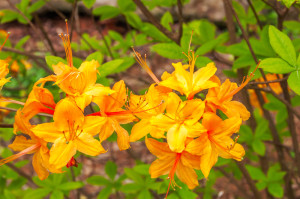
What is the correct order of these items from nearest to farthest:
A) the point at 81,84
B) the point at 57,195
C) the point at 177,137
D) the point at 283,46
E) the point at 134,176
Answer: the point at 177,137 < the point at 81,84 < the point at 283,46 < the point at 57,195 < the point at 134,176

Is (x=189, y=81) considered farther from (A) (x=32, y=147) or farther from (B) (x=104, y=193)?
(B) (x=104, y=193)

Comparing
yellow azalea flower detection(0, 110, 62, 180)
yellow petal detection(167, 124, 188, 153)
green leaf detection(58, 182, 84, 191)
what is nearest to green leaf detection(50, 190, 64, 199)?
green leaf detection(58, 182, 84, 191)

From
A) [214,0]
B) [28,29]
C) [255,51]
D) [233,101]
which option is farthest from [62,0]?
[233,101]

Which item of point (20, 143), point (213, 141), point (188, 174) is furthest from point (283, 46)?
point (20, 143)

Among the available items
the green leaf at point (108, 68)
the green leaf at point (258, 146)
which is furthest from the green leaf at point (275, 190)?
the green leaf at point (108, 68)

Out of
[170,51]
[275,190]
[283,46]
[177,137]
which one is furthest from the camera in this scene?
[275,190]

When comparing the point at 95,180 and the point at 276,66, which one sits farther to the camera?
the point at 95,180

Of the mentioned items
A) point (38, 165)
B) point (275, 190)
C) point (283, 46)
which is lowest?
point (275, 190)
